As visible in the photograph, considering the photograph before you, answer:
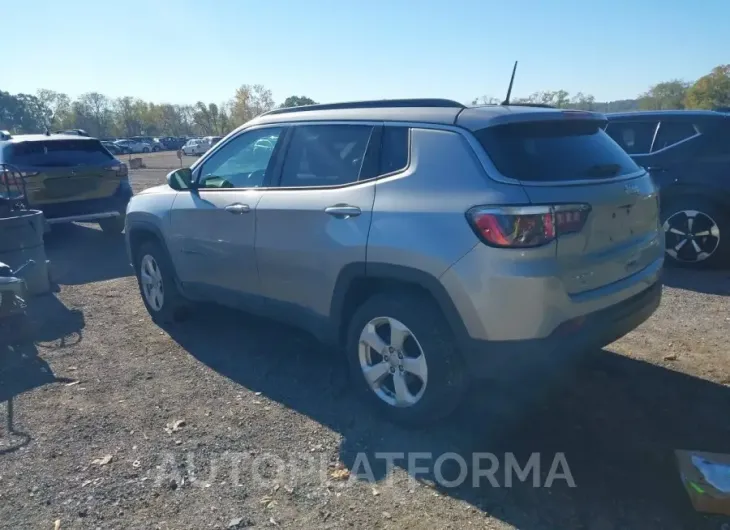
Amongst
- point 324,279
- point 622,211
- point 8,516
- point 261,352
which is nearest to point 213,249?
point 261,352

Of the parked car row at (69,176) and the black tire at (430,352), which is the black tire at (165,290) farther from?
the parked car row at (69,176)

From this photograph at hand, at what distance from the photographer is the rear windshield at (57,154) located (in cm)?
888

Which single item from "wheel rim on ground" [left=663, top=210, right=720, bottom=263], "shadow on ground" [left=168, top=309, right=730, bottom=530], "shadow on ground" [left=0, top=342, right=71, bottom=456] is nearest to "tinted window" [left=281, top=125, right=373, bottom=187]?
"shadow on ground" [left=168, top=309, right=730, bottom=530]

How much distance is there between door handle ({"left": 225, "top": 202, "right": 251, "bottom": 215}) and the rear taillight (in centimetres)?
196

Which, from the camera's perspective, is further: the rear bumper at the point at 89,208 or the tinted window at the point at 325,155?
the rear bumper at the point at 89,208

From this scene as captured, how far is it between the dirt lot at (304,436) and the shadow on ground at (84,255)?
2678mm

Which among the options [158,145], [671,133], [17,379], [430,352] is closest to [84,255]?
[17,379]

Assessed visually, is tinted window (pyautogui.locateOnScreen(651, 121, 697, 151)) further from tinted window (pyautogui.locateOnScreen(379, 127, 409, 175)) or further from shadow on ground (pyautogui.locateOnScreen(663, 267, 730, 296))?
tinted window (pyautogui.locateOnScreen(379, 127, 409, 175))

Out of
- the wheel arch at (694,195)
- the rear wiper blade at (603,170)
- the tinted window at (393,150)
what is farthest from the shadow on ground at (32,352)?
the wheel arch at (694,195)

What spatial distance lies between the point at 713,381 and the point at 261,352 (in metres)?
3.36

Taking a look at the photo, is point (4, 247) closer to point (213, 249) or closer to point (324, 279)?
point (213, 249)

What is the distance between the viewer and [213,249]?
4719 mm

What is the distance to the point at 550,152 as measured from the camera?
3.32 meters

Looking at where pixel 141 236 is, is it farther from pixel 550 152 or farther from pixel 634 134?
pixel 634 134
